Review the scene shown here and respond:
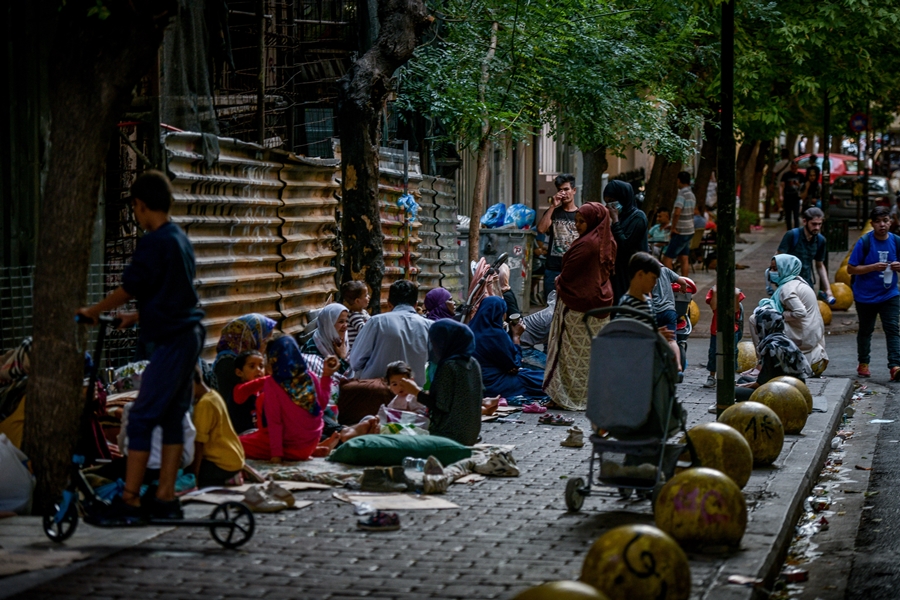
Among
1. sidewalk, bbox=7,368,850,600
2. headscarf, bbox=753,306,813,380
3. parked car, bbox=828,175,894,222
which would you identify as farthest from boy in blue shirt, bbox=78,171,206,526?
parked car, bbox=828,175,894,222

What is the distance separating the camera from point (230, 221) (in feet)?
37.9

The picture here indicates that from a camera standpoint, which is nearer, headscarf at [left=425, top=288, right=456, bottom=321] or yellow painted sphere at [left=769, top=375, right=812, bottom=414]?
yellow painted sphere at [left=769, top=375, right=812, bottom=414]

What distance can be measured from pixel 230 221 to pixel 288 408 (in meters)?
3.58

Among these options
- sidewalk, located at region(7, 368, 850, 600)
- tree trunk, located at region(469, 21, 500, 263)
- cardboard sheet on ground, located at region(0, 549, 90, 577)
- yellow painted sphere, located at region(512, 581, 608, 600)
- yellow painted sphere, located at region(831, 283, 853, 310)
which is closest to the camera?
yellow painted sphere, located at region(512, 581, 608, 600)

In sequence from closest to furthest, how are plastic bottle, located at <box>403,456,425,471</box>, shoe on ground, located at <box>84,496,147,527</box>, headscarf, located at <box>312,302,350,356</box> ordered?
1. shoe on ground, located at <box>84,496,147,527</box>
2. plastic bottle, located at <box>403,456,425,471</box>
3. headscarf, located at <box>312,302,350,356</box>

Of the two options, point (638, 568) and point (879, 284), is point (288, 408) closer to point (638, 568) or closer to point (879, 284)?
point (638, 568)

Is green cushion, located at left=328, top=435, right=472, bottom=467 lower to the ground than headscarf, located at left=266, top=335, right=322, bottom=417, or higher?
lower

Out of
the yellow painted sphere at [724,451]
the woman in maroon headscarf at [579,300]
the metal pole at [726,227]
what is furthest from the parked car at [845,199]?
the yellow painted sphere at [724,451]

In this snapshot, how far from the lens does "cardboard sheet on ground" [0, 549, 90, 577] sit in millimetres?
5754

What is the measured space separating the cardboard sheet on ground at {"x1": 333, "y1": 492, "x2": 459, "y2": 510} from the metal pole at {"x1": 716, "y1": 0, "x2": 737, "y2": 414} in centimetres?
332

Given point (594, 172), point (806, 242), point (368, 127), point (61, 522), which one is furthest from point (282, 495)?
point (594, 172)

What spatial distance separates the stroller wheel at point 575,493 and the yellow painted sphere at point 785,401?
328 cm

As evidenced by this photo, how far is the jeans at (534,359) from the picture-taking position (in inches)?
501

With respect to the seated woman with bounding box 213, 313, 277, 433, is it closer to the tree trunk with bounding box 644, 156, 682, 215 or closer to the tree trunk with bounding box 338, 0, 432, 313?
the tree trunk with bounding box 338, 0, 432, 313
